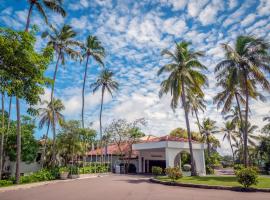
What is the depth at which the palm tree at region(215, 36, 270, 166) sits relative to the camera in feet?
78.5

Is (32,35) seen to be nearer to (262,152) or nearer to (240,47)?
(240,47)

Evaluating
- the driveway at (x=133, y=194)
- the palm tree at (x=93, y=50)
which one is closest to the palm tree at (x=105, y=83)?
the palm tree at (x=93, y=50)

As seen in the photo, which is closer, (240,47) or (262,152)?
(240,47)

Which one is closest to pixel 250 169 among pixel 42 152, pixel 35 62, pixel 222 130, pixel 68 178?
pixel 35 62

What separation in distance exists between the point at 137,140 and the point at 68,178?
13.5m

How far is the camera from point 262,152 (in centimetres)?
3909

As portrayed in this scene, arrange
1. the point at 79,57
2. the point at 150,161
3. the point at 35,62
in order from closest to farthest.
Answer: the point at 35,62, the point at 79,57, the point at 150,161

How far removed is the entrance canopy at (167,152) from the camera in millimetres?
28000

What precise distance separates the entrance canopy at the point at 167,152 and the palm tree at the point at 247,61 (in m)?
6.76

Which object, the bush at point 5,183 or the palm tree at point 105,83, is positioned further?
the palm tree at point 105,83

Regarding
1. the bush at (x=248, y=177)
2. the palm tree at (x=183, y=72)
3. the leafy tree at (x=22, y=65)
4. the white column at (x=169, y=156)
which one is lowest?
the bush at (x=248, y=177)

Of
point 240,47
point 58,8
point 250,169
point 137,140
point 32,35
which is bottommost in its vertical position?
point 250,169

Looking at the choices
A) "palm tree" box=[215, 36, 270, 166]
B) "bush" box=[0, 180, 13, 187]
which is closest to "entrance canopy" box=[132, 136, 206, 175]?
"palm tree" box=[215, 36, 270, 166]

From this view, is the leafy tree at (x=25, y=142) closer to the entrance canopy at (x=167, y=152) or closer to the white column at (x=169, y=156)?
the entrance canopy at (x=167, y=152)
